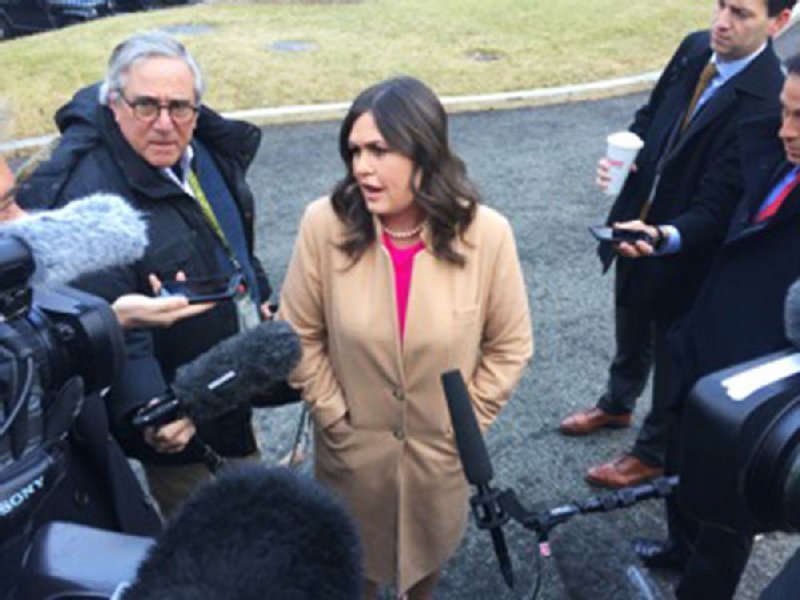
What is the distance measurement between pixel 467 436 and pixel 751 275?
51.4 inches

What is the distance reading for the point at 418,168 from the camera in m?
2.33

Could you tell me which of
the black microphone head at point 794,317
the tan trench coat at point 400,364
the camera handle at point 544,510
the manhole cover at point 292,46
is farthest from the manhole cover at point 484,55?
the black microphone head at point 794,317

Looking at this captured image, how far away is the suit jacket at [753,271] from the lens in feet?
8.27

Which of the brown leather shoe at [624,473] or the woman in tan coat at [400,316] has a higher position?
the woman in tan coat at [400,316]

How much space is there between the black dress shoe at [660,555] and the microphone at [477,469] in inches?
59.7

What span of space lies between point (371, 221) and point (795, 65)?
143 centimetres

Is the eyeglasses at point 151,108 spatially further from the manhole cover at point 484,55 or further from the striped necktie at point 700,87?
the manhole cover at point 484,55

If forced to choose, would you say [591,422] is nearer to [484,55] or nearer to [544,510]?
[544,510]

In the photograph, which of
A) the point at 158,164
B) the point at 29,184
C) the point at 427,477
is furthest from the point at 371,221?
the point at 29,184

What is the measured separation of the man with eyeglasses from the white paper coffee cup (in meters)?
1.57

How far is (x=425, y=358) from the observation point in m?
2.41

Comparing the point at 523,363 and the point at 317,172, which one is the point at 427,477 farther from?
the point at 317,172

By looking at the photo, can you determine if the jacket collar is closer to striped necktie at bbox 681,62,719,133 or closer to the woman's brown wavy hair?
striped necktie at bbox 681,62,719,133

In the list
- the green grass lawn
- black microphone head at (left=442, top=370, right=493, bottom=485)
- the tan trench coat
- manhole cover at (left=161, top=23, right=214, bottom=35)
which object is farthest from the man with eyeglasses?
manhole cover at (left=161, top=23, right=214, bottom=35)
